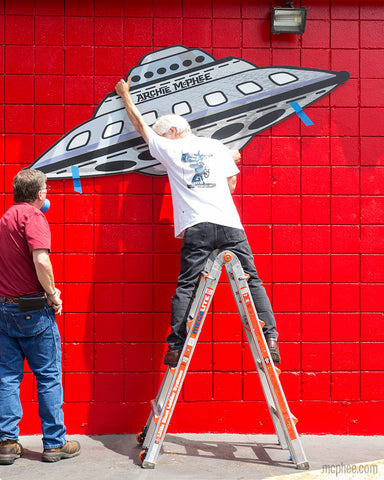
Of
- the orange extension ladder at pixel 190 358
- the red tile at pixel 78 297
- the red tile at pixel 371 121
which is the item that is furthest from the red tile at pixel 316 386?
the red tile at pixel 371 121

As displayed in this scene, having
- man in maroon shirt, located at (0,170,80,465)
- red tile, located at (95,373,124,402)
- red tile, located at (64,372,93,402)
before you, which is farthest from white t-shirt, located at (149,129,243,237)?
red tile, located at (64,372,93,402)

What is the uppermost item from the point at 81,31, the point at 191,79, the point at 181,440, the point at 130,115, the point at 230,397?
the point at 81,31

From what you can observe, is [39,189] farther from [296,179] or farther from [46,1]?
[296,179]

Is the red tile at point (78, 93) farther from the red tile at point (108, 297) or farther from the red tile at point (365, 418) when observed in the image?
the red tile at point (365, 418)

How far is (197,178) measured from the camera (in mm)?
3574

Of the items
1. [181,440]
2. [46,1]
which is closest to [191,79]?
[46,1]

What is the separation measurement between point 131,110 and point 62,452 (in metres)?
2.33

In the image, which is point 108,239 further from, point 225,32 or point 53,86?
point 225,32

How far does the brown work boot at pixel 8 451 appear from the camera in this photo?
135 inches

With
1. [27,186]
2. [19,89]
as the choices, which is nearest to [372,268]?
[27,186]

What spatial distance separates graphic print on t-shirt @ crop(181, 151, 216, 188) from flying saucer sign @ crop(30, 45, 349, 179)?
1.55ft

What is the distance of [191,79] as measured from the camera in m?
4.08

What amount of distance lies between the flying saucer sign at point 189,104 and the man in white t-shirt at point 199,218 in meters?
0.36

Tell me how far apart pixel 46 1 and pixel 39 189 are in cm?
155
